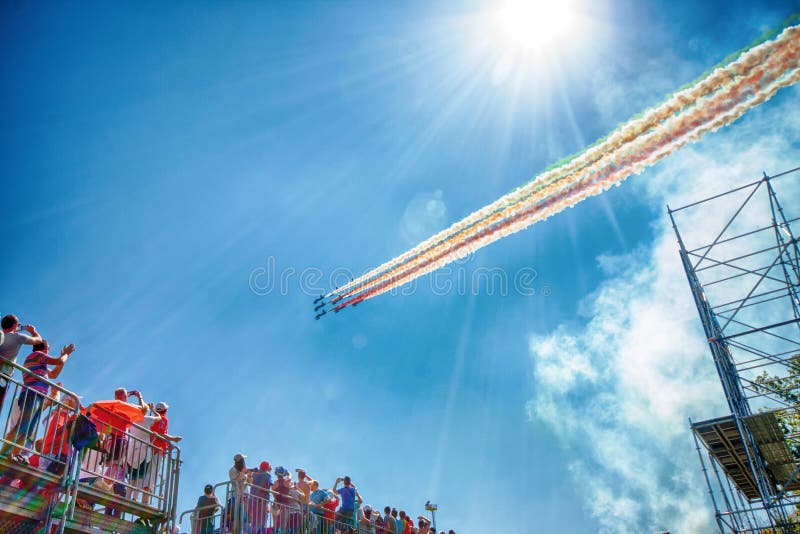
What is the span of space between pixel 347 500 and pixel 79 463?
6.69 metres

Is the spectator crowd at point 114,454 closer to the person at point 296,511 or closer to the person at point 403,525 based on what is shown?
the person at point 296,511

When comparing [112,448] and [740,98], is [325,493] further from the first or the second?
[740,98]

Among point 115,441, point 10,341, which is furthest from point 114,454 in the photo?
point 10,341

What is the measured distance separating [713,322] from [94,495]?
16.6m

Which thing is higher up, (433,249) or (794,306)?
(433,249)

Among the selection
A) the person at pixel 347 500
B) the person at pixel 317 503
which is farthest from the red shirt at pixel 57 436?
the person at pixel 347 500

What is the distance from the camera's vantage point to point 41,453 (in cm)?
720

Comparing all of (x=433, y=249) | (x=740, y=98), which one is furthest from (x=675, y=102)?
(x=433, y=249)

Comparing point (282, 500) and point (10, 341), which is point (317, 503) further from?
point (10, 341)

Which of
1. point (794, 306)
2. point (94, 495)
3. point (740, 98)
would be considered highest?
point (740, 98)

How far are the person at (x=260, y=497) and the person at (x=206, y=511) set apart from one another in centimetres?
61

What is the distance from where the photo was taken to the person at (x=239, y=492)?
9695 mm

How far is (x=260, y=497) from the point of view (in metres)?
10.4

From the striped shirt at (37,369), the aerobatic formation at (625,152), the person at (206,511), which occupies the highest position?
the aerobatic formation at (625,152)
